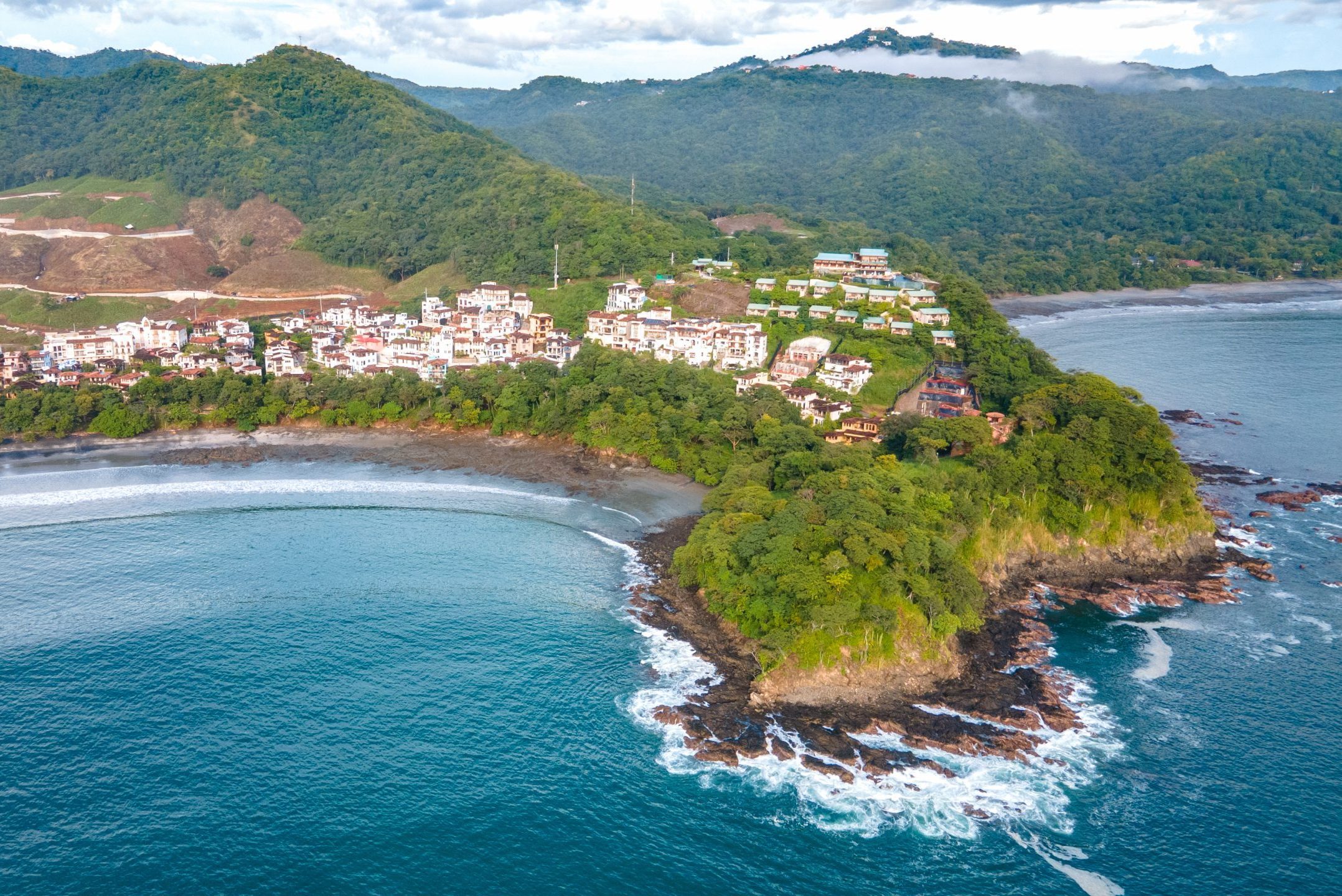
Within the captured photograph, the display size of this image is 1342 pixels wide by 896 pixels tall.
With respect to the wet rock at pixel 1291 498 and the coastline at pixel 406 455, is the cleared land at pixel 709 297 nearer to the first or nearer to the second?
the coastline at pixel 406 455

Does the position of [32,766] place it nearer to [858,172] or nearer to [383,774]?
[383,774]

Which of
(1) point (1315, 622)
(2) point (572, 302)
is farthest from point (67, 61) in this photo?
(1) point (1315, 622)

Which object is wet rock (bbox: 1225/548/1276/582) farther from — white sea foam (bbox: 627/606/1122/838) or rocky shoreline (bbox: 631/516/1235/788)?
white sea foam (bbox: 627/606/1122/838)

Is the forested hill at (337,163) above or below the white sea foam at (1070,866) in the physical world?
above

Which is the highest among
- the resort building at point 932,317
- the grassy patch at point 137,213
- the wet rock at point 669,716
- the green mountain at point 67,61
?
the green mountain at point 67,61

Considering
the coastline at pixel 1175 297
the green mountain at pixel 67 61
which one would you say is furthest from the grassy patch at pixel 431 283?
the green mountain at pixel 67 61

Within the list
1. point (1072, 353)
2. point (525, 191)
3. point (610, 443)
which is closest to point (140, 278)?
point (525, 191)
